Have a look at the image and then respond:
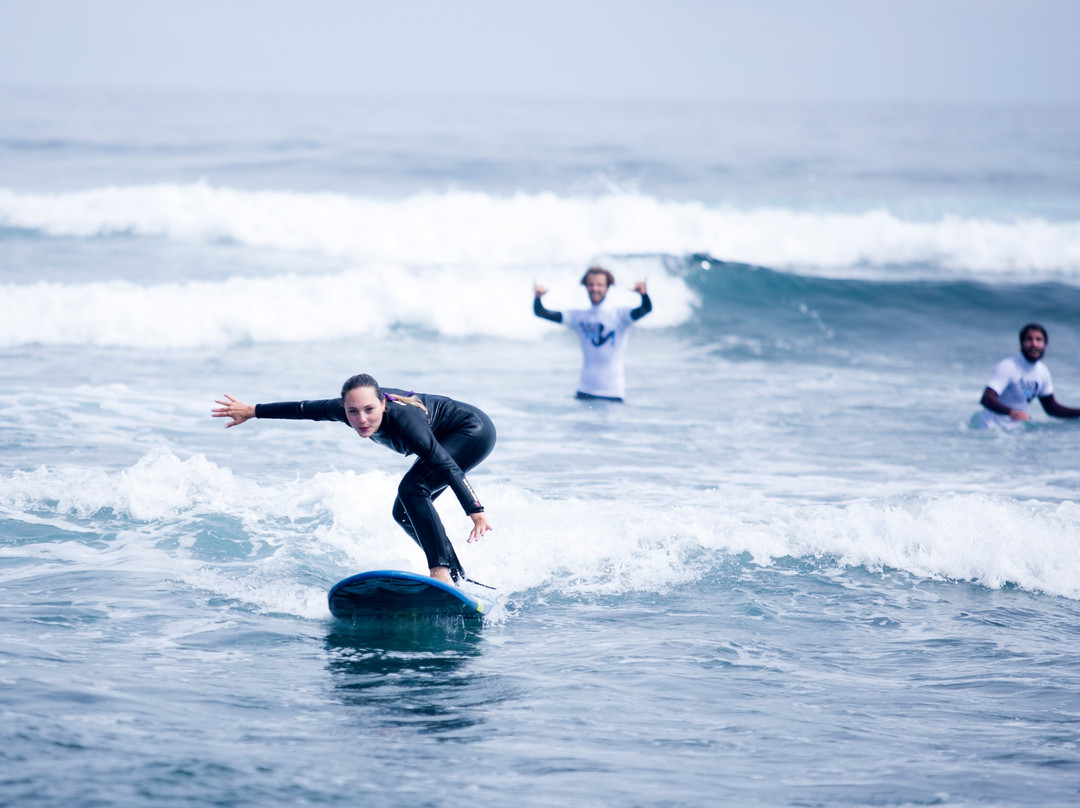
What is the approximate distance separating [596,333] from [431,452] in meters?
6.34

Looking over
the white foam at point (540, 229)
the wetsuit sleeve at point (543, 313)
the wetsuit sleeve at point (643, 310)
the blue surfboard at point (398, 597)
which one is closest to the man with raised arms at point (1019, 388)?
the wetsuit sleeve at point (643, 310)

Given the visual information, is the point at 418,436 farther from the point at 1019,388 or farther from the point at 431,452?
the point at 1019,388

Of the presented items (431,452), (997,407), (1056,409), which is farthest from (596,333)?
(431,452)

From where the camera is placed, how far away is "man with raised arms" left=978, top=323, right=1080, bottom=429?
11477mm

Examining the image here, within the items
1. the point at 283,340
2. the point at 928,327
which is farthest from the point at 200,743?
the point at 928,327

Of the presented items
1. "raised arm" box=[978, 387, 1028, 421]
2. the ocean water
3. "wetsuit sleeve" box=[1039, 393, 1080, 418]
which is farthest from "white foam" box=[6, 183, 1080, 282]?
"raised arm" box=[978, 387, 1028, 421]

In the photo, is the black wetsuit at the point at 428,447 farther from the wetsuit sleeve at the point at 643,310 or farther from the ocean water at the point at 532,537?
the wetsuit sleeve at the point at 643,310

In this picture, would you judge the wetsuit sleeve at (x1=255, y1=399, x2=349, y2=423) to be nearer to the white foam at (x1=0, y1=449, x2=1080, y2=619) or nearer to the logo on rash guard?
the white foam at (x1=0, y1=449, x2=1080, y2=619)

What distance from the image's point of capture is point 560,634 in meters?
6.04

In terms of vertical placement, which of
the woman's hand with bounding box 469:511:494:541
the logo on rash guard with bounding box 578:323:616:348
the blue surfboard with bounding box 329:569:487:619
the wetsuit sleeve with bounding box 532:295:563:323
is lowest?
the blue surfboard with bounding box 329:569:487:619

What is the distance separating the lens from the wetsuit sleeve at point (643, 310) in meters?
11.5

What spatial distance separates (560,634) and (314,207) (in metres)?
22.9

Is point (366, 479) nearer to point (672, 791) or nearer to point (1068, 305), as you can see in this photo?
point (672, 791)

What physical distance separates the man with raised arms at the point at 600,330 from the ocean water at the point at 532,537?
428 millimetres
